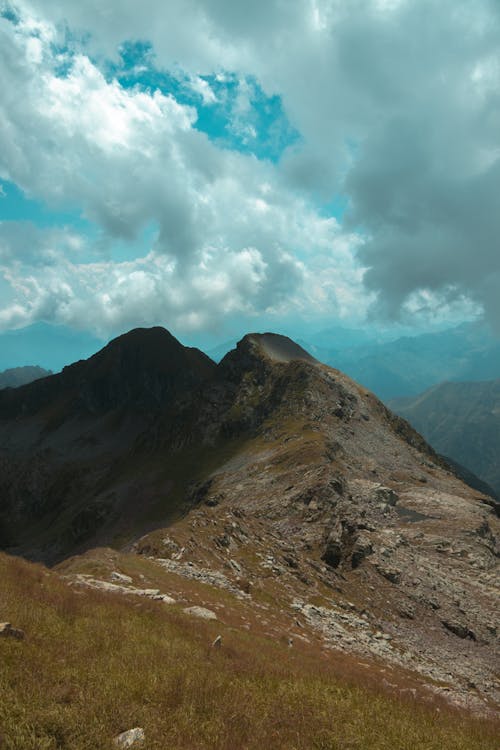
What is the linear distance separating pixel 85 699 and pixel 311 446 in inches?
3184

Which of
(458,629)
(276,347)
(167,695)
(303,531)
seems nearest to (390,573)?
(458,629)

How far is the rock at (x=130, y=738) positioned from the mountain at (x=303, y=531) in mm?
13850

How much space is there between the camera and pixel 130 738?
853cm

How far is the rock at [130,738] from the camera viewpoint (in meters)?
8.39

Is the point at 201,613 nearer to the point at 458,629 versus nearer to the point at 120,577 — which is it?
the point at 120,577

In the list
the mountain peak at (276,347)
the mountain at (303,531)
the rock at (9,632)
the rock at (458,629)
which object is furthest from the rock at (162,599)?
the mountain peak at (276,347)

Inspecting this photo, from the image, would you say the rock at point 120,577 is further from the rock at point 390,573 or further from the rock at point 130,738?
the rock at point 390,573

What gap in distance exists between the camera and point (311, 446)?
88.5 meters

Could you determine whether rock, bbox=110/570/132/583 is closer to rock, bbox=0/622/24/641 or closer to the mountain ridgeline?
rock, bbox=0/622/24/641

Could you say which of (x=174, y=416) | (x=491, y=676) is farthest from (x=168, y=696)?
(x=174, y=416)

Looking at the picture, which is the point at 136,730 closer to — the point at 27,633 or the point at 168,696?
the point at 168,696

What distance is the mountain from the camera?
31.0 meters

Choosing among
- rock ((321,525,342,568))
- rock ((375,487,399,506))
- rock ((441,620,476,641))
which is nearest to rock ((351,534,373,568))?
rock ((321,525,342,568))

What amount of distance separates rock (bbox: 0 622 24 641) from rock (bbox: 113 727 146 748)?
14.3ft
